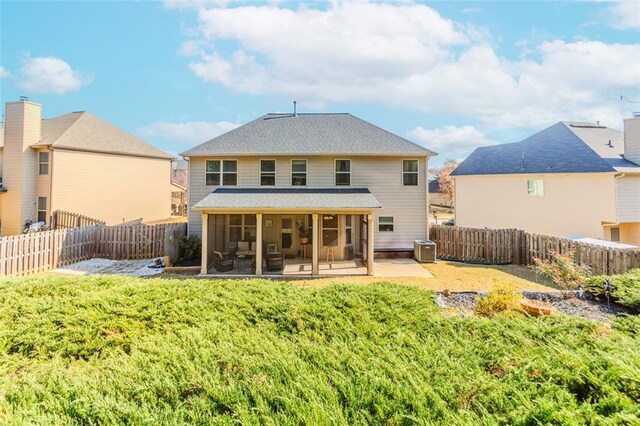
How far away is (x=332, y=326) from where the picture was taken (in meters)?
5.08

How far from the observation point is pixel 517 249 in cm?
1455

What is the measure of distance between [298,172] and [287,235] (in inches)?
137

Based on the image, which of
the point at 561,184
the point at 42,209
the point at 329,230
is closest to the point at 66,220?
the point at 42,209

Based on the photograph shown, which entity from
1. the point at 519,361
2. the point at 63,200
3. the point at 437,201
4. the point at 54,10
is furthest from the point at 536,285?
the point at 437,201

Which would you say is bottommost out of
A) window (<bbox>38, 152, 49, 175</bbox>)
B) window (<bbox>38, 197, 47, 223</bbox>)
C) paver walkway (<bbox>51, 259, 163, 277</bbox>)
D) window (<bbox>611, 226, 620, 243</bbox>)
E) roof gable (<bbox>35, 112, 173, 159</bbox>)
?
paver walkway (<bbox>51, 259, 163, 277</bbox>)

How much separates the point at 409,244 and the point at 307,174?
6719mm

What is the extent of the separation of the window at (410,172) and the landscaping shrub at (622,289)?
358 inches

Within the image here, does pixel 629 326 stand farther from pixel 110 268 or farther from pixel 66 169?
pixel 66 169

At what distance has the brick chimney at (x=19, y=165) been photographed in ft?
61.9

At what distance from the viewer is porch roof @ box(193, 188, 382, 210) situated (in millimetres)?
12609

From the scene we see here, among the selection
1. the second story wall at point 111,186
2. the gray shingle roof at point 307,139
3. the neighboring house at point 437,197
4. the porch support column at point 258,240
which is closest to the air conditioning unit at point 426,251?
the gray shingle roof at point 307,139

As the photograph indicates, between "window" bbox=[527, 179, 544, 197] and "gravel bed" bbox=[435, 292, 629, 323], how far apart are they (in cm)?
1299

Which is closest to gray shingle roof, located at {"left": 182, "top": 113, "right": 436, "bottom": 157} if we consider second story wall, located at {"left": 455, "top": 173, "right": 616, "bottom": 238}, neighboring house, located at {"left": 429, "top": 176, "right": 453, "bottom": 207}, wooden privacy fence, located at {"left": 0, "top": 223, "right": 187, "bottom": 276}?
wooden privacy fence, located at {"left": 0, "top": 223, "right": 187, "bottom": 276}

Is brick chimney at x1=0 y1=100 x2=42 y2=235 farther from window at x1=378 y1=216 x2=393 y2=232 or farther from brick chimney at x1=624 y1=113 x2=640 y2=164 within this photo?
brick chimney at x1=624 y1=113 x2=640 y2=164
